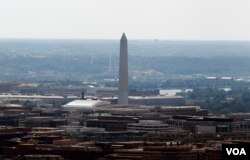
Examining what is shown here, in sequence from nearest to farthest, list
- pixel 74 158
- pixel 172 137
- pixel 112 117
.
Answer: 1. pixel 74 158
2. pixel 172 137
3. pixel 112 117

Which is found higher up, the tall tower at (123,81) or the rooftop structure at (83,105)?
the tall tower at (123,81)

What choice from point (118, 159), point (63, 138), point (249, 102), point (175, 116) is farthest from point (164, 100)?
point (118, 159)

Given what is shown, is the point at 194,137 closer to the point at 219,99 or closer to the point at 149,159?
the point at 149,159

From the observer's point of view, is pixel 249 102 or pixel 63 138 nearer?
pixel 63 138

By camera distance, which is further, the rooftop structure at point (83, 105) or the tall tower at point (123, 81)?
the tall tower at point (123, 81)

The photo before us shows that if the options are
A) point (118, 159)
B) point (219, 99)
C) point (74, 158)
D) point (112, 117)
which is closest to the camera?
point (118, 159)

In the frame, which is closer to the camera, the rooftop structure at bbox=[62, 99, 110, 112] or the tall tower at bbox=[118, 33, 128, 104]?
the rooftop structure at bbox=[62, 99, 110, 112]

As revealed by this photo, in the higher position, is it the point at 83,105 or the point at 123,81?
the point at 123,81

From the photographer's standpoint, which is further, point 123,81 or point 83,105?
point 123,81

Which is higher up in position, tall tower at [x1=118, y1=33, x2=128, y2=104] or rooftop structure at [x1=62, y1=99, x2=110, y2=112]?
tall tower at [x1=118, y1=33, x2=128, y2=104]
